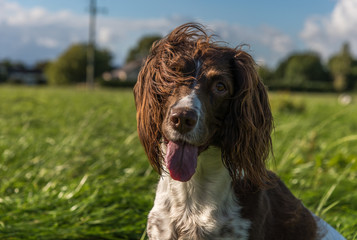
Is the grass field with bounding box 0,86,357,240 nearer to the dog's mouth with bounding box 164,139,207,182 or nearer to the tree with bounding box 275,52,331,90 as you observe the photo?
the dog's mouth with bounding box 164,139,207,182

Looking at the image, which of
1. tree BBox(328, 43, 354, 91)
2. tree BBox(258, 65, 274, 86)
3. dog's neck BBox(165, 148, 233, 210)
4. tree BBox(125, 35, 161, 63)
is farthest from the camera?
tree BBox(125, 35, 161, 63)

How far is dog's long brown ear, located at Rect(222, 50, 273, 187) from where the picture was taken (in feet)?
7.03

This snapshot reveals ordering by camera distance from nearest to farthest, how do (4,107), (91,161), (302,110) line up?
(91,161) → (4,107) → (302,110)

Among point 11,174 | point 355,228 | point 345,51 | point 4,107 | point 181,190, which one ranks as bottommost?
point 345,51

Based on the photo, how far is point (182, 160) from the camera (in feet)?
6.55

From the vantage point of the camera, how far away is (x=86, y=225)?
3119mm

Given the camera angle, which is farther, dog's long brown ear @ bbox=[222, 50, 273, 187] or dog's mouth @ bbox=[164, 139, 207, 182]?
dog's long brown ear @ bbox=[222, 50, 273, 187]

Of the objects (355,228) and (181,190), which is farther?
(355,228)

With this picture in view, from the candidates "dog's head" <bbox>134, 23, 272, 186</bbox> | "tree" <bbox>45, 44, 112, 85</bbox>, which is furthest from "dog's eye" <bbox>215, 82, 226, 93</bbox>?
"tree" <bbox>45, 44, 112, 85</bbox>

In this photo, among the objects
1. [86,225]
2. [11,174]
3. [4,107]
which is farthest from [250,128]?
[4,107]

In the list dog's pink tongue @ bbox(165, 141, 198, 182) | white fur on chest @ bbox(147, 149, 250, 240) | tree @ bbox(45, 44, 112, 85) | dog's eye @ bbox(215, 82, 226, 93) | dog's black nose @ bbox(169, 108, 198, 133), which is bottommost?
tree @ bbox(45, 44, 112, 85)

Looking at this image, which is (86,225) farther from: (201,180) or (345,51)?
(345,51)

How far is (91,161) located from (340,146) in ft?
12.3

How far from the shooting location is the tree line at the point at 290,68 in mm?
72062
